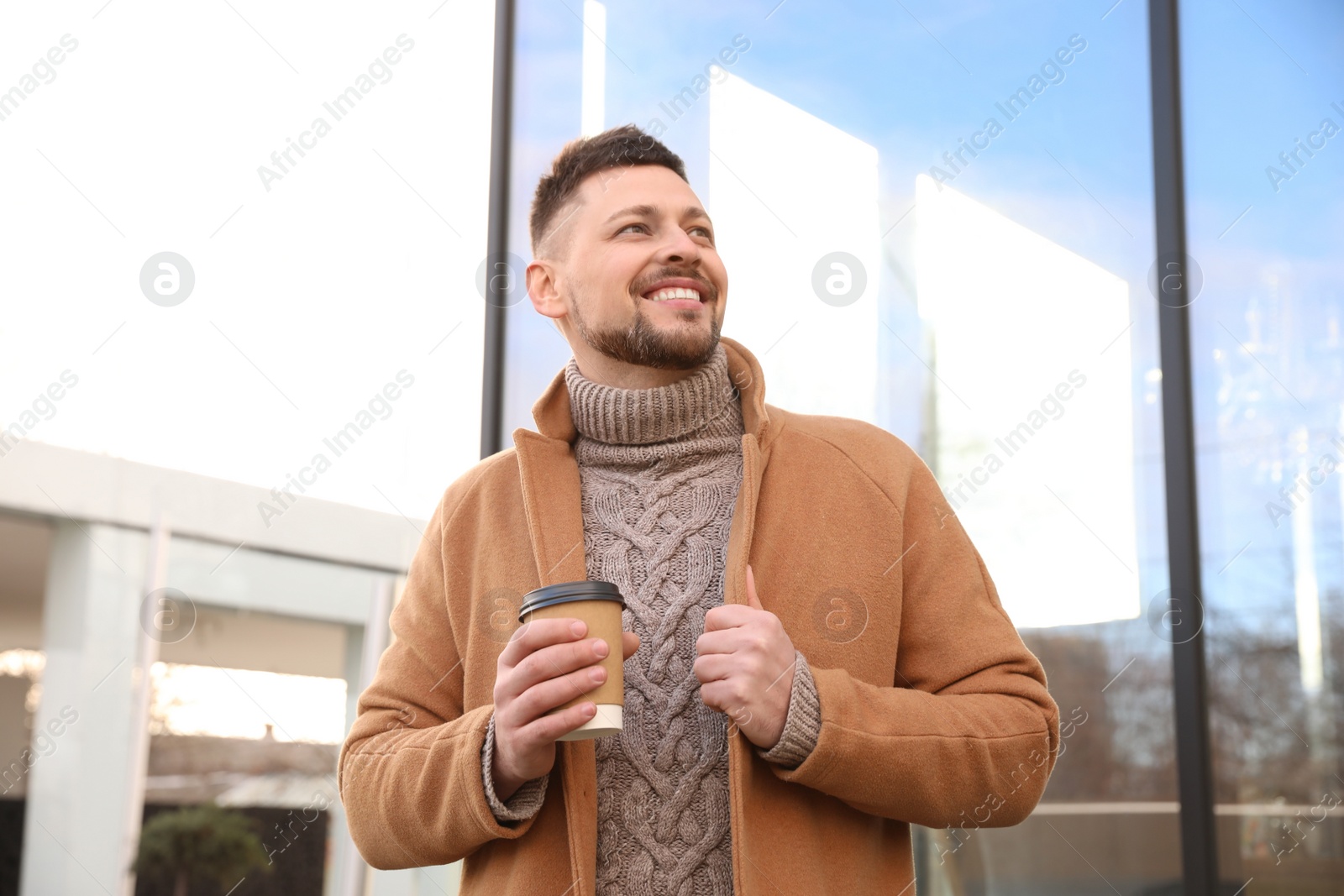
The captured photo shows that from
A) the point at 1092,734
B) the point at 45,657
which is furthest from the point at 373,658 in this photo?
the point at 1092,734

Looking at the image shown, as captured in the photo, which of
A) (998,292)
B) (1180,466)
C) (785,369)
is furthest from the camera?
(785,369)

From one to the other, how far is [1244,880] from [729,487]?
133 centimetres

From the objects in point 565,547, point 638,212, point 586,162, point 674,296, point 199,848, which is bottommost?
point 199,848

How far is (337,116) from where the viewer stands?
284cm

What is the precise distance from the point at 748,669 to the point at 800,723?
77 mm

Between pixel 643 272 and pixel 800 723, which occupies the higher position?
pixel 643 272

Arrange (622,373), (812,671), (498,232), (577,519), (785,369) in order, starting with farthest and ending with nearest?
1. (498,232)
2. (785,369)
3. (622,373)
4. (577,519)
5. (812,671)

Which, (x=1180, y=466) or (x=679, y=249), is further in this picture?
(x=1180, y=466)

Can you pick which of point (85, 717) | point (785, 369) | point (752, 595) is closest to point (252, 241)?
point (85, 717)

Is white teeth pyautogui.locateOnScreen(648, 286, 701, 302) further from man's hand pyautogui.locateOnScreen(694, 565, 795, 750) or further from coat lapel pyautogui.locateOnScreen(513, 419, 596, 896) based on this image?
man's hand pyautogui.locateOnScreen(694, 565, 795, 750)

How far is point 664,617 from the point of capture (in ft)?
4.23

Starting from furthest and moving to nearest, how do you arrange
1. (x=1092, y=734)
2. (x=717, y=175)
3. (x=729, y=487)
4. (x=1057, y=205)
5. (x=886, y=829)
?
(x=717, y=175) < (x=1057, y=205) < (x=1092, y=734) < (x=729, y=487) < (x=886, y=829)

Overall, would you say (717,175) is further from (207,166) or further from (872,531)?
(872,531)

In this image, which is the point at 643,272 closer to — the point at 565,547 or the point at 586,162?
the point at 586,162
